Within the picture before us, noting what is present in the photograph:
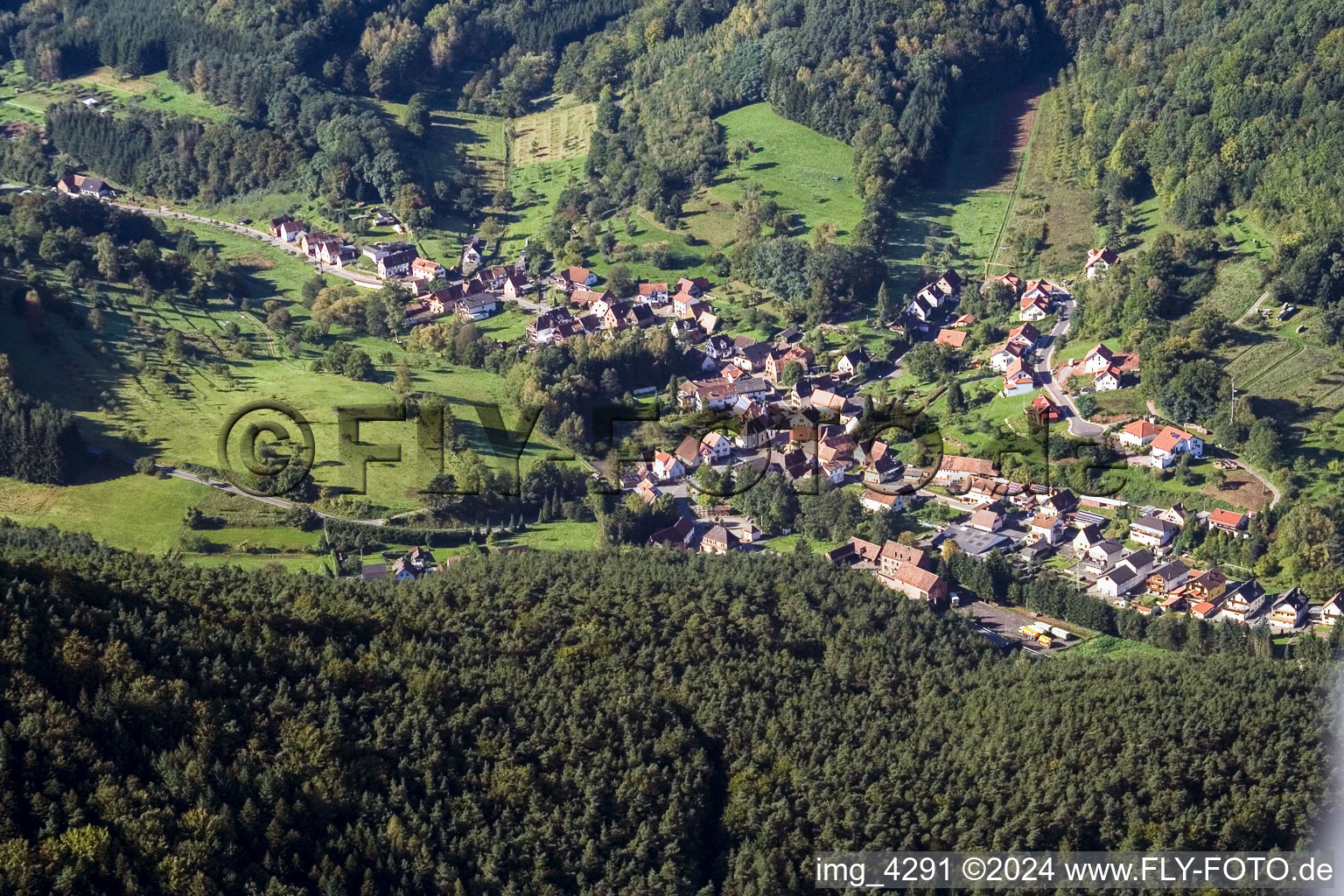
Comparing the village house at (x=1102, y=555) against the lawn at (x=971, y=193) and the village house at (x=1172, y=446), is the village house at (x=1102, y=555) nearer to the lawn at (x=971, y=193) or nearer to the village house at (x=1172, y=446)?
the village house at (x=1172, y=446)

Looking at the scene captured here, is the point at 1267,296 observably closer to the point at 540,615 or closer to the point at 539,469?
the point at 539,469

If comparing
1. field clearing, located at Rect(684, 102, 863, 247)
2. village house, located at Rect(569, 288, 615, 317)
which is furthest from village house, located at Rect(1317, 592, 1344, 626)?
village house, located at Rect(569, 288, 615, 317)

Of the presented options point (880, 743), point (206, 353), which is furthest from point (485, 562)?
point (206, 353)

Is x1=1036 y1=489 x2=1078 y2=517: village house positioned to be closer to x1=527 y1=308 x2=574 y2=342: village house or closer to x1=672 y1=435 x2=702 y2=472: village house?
x1=672 y1=435 x2=702 y2=472: village house

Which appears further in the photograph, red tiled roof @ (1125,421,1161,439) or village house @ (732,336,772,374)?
village house @ (732,336,772,374)

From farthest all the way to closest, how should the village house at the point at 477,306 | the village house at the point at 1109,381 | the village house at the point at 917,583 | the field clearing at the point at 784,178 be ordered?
the field clearing at the point at 784,178, the village house at the point at 477,306, the village house at the point at 1109,381, the village house at the point at 917,583

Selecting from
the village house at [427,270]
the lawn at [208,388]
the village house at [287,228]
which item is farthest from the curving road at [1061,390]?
the village house at [287,228]

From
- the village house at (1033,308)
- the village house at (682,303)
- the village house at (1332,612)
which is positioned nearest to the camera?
the village house at (1332,612)

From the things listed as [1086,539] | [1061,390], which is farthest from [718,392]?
[1086,539]
